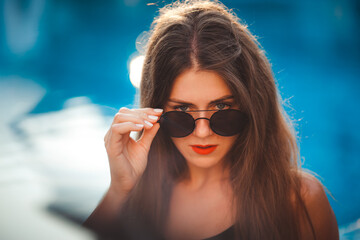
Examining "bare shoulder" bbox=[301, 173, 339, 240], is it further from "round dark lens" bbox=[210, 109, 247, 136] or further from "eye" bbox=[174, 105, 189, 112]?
"eye" bbox=[174, 105, 189, 112]

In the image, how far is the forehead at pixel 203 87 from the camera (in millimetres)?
1445

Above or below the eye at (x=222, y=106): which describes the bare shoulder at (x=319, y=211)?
below

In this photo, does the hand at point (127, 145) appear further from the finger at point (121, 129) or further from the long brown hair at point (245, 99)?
the long brown hair at point (245, 99)

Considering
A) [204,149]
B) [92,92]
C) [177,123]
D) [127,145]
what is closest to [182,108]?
[177,123]

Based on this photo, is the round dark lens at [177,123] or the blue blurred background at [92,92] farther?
the blue blurred background at [92,92]

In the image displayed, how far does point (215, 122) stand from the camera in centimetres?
148

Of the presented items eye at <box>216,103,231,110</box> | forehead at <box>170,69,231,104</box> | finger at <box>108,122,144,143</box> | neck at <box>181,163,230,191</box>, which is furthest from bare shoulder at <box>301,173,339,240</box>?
finger at <box>108,122,144,143</box>

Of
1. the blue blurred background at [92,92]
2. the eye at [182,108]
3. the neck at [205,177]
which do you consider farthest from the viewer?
the blue blurred background at [92,92]

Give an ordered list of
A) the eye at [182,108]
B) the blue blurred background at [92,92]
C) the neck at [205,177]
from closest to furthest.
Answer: the eye at [182,108]
the neck at [205,177]
the blue blurred background at [92,92]

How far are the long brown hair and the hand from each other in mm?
187

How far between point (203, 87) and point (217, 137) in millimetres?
350

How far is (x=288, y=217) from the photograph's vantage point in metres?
1.58

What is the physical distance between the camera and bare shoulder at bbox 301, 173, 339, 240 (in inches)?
60.7

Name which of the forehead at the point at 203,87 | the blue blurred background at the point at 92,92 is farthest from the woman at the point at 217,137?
the blue blurred background at the point at 92,92
